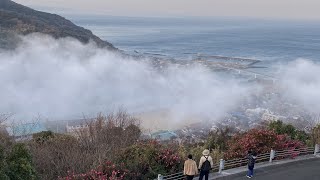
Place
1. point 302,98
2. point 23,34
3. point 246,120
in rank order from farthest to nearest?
1. point 23,34
2. point 302,98
3. point 246,120

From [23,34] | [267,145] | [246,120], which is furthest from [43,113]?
[267,145]

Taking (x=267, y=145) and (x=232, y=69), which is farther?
(x=232, y=69)

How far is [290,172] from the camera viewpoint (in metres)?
17.3

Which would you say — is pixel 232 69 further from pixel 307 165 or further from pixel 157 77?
pixel 307 165

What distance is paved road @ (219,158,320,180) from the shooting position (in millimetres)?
16336

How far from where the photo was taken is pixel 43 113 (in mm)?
58938

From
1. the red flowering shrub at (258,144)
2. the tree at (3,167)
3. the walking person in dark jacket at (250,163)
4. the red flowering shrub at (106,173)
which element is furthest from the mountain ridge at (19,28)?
the tree at (3,167)

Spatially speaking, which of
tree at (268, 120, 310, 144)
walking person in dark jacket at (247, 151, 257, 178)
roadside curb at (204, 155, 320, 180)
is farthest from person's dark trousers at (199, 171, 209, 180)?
tree at (268, 120, 310, 144)

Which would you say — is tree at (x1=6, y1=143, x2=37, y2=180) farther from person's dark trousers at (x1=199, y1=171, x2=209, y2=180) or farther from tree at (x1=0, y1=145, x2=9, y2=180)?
person's dark trousers at (x1=199, y1=171, x2=209, y2=180)

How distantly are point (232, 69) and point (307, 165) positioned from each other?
73707 millimetres

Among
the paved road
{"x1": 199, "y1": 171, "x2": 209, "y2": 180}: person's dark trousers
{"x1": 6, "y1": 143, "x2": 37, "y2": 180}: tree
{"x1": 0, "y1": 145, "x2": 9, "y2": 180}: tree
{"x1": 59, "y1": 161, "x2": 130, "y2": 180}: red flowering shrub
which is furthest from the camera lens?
the paved road

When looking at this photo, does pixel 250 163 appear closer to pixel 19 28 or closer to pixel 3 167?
pixel 3 167

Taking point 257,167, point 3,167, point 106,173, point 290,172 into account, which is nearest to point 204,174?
point 106,173

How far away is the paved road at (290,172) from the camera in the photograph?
1634 centimetres
